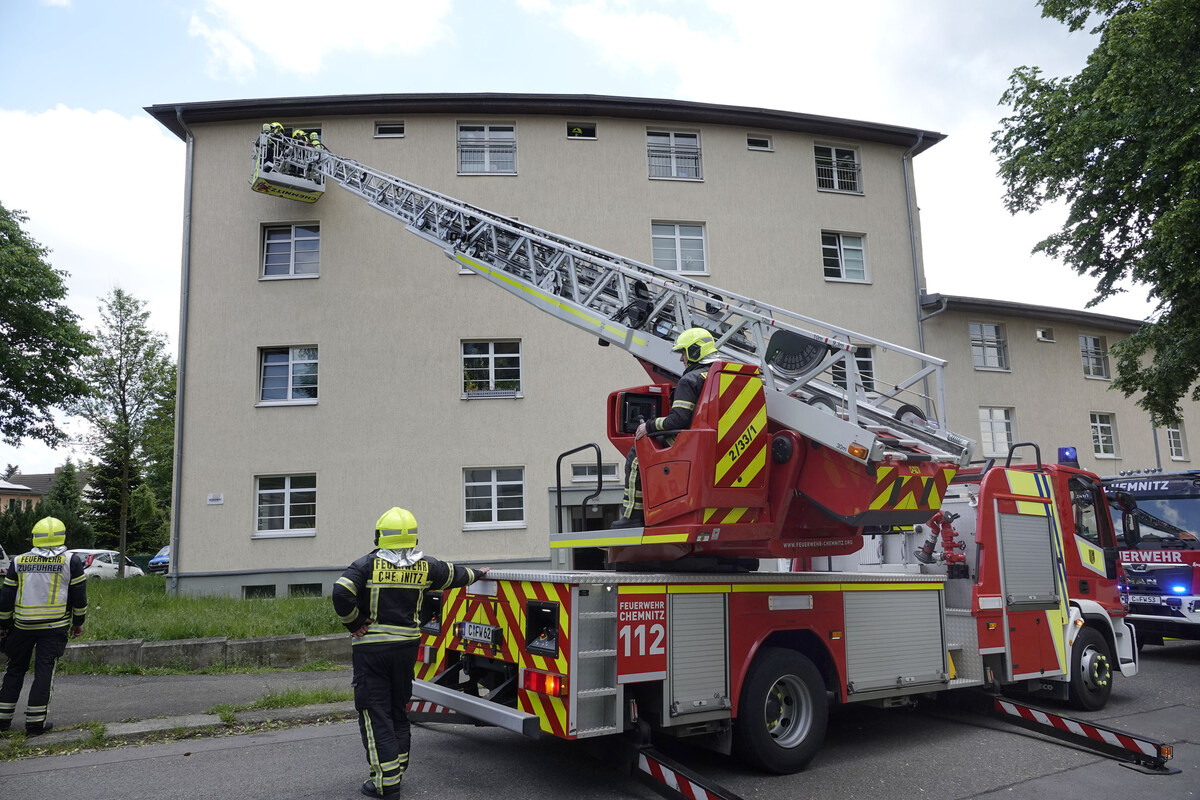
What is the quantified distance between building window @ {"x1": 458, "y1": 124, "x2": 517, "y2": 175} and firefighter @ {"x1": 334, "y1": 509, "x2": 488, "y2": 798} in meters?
15.2

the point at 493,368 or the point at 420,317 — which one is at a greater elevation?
the point at 420,317

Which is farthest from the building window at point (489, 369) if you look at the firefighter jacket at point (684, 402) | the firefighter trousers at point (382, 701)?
the firefighter trousers at point (382, 701)

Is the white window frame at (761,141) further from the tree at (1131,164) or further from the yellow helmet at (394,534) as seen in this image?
the yellow helmet at (394,534)

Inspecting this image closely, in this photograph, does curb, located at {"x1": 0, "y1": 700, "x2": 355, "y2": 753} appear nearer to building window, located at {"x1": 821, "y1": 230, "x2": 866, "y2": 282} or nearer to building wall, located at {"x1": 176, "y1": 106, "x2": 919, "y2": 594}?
building wall, located at {"x1": 176, "y1": 106, "x2": 919, "y2": 594}

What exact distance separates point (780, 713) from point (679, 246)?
48.6ft

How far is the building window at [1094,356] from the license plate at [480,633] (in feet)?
78.5

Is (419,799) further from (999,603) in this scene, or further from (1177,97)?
(1177,97)

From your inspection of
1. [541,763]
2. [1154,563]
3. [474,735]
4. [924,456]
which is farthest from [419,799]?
[1154,563]

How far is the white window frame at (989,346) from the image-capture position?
22562mm

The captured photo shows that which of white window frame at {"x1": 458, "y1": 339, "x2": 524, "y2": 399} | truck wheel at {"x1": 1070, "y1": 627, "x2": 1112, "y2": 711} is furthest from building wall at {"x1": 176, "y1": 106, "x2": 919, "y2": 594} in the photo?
truck wheel at {"x1": 1070, "y1": 627, "x2": 1112, "y2": 711}

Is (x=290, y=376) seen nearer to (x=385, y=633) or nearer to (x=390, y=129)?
(x=390, y=129)

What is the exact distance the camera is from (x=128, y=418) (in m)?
26.5

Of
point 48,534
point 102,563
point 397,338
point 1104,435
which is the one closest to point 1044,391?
point 1104,435

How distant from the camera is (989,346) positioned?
2286cm
